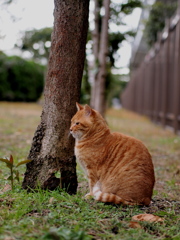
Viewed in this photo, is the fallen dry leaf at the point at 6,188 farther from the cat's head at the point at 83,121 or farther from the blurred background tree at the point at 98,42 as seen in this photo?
the blurred background tree at the point at 98,42

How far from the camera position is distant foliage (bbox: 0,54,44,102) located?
18036mm

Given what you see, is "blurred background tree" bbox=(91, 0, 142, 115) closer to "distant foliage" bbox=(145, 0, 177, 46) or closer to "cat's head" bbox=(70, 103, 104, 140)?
"cat's head" bbox=(70, 103, 104, 140)

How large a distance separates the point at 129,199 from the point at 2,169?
1.69 meters

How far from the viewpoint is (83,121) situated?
2830 millimetres

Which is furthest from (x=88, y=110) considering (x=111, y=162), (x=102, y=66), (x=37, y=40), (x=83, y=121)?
(x=37, y=40)

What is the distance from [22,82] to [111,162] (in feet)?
56.1

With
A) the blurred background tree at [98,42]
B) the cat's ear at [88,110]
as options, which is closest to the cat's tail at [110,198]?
the cat's ear at [88,110]

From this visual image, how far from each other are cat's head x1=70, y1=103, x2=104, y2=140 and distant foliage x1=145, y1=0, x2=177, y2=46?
17357 millimetres

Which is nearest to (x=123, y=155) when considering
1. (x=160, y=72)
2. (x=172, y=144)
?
(x=172, y=144)

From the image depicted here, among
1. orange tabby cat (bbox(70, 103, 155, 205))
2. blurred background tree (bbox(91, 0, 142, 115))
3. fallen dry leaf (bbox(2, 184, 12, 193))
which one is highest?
blurred background tree (bbox(91, 0, 142, 115))

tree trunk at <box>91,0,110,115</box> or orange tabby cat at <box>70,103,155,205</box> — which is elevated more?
tree trunk at <box>91,0,110,115</box>

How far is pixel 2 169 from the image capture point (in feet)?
11.9

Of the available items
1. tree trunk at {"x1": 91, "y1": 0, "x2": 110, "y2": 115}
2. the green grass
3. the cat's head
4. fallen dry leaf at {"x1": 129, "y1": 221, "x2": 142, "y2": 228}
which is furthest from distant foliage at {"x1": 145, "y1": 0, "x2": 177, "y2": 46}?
fallen dry leaf at {"x1": 129, "y1": 221, "x2": 142, "y2": 228}

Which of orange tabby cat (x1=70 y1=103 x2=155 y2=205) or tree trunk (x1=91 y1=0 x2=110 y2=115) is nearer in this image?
orange tabby cat (x1=70 y1=103 x2=155 y2=205)
